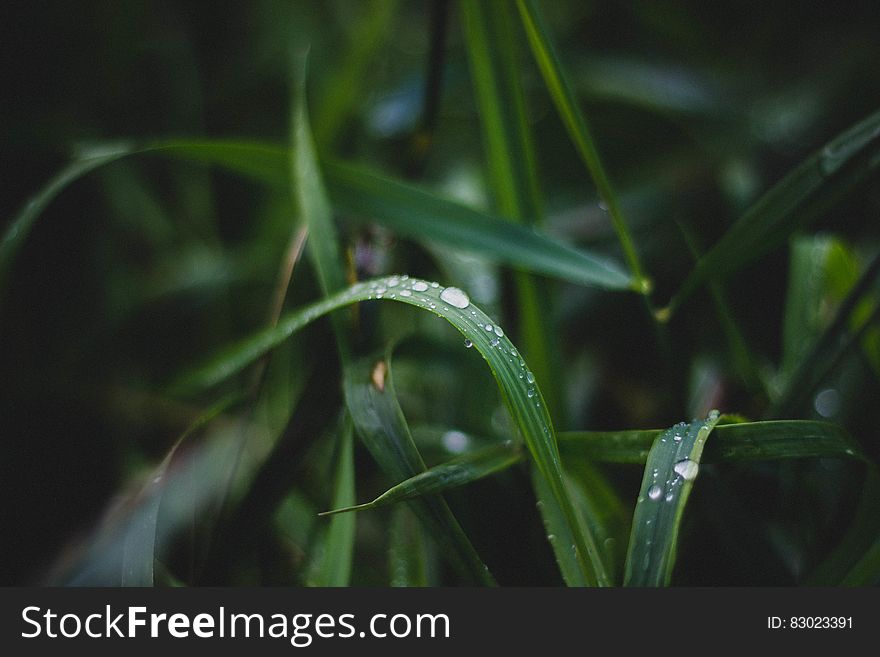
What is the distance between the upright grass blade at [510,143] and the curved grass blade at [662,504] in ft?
0.53

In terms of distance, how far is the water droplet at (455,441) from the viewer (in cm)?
62

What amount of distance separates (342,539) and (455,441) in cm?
16

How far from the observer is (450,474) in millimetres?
446

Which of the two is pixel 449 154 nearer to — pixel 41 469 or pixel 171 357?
pixel 171 357

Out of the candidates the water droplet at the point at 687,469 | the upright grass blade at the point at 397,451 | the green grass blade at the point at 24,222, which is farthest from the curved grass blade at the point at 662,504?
the green grass blade at the point at 24,222

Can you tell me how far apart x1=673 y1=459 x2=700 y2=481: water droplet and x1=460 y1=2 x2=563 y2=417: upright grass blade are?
176 mm

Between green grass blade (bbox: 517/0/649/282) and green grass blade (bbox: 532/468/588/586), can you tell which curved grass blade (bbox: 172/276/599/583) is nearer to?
green grass blade (bbox: 532/468/588/586)

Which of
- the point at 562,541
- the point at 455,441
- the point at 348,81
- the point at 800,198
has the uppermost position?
the point at 348,81

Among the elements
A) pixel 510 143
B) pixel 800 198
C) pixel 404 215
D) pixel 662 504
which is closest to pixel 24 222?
pixel 404 215

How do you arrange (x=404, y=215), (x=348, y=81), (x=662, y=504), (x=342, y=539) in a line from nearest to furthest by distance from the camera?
1. (x=662, y=504)
2. (x=342, y=539)
3. (x=404, y=215)
4. (x=348, y=81)

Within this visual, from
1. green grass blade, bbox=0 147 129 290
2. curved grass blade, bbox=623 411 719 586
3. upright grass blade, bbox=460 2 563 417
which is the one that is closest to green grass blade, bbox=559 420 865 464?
curved grass blade, bbox=623 411 719 586

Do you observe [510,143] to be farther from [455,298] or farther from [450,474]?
[450,474]

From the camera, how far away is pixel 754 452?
44 centimetres

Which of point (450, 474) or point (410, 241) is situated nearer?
point (450, 474)
